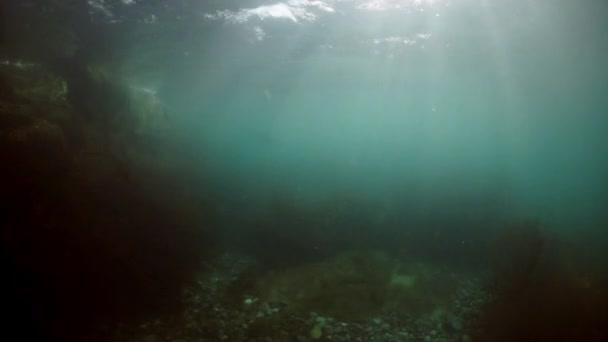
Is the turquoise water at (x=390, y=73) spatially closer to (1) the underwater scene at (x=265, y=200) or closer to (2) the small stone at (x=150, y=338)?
(1) the underwater scene at (x=265, y=200)

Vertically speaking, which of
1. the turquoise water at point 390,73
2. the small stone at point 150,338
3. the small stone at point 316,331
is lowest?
the small stone at point 150,338

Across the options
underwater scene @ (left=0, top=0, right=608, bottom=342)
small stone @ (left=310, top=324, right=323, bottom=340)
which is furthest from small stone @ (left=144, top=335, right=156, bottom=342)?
small stone @ (left=310, top=324, right=323, bottom=340)

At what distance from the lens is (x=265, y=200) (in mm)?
15852

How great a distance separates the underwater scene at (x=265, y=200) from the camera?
8188 millimetres

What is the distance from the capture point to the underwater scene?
26.9ft

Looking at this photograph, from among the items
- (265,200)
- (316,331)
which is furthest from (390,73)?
(316,331)

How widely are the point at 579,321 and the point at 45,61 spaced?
55.5ft

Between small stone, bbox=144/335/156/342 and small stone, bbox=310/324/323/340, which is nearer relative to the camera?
small stone, bbox=144/335/156/342

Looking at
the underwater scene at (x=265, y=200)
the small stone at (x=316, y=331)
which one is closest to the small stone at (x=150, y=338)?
the underwater scene at (x=265, y=200)

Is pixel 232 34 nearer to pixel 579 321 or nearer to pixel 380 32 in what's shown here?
pixel 380 32

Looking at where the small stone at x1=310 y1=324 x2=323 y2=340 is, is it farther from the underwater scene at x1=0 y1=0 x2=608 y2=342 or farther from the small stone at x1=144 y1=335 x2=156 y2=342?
the small stone at x1=144 y1=335 x2=156 y2=342

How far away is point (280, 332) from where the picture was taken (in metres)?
7.97

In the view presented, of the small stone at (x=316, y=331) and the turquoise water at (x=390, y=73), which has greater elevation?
the turquoise water at (x=390, y=73)

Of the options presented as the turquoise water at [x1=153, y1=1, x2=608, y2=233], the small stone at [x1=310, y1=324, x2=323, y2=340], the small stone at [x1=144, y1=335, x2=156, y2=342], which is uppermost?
the turquoise water at [x1=153, y1=1, x2=608, y2=233]
